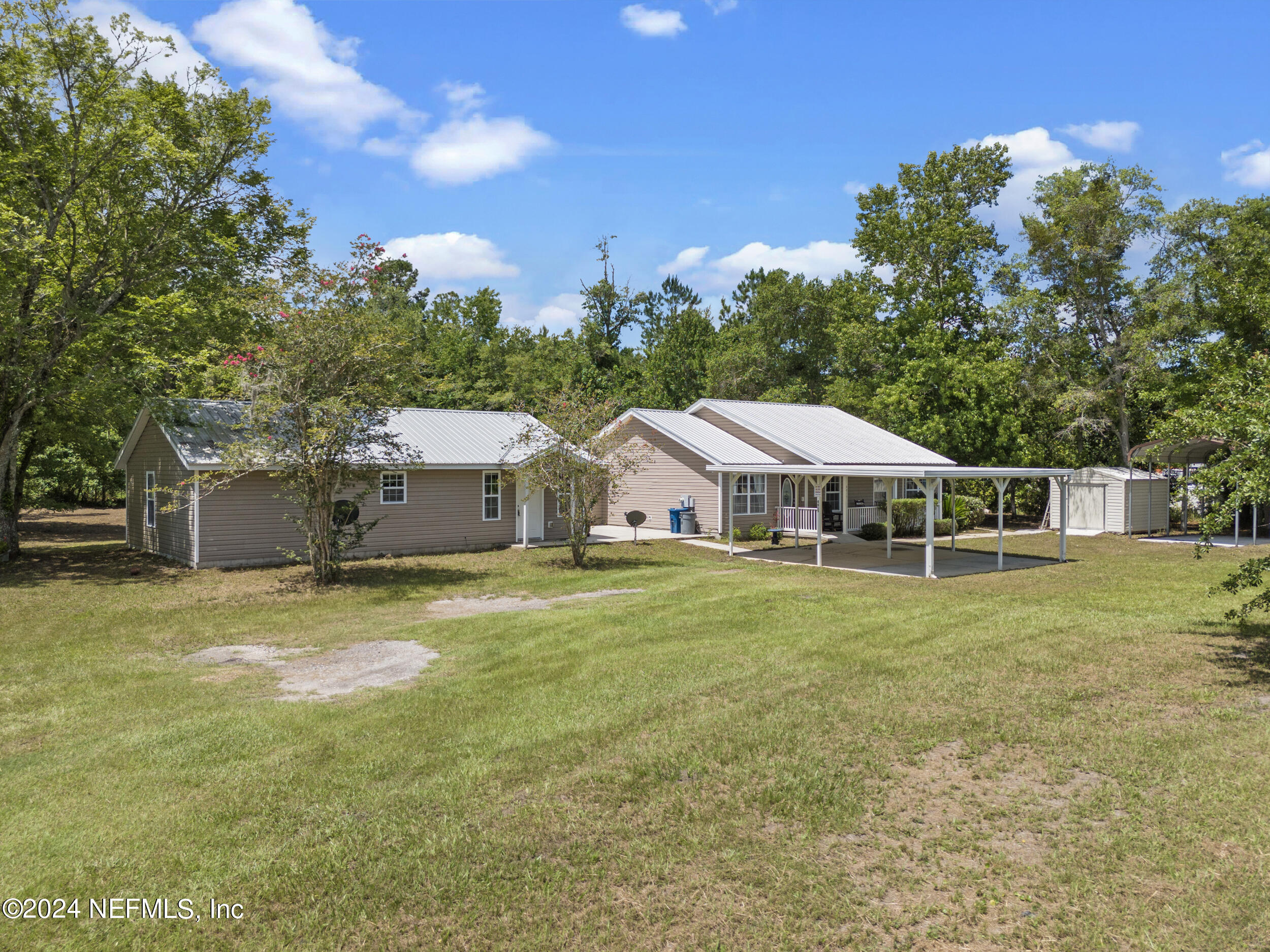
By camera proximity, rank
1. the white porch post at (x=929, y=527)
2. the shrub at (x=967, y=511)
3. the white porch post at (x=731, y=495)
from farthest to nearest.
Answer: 1. the shrub at (x=967, y=511)
2. the white porch post at (x=731, y=495)
3. the white porch post at (x=929, y=527)

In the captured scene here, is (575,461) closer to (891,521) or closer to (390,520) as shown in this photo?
(390,520)

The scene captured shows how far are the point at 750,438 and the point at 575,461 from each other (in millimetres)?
11046

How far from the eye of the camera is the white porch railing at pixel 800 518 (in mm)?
25516

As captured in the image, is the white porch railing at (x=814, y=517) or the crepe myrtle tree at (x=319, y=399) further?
the white porch railing at (x=814, y=517)

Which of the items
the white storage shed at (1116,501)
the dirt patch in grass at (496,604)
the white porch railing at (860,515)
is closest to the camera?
the dirt patch in grass at (496,604)

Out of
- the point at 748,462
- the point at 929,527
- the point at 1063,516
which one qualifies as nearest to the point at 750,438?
the point at 748,462

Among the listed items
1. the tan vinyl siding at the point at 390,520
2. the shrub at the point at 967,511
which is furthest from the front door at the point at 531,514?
the shrub at the point at 967,511

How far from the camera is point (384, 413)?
16.7 m

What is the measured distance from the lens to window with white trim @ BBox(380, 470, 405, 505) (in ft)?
66.8

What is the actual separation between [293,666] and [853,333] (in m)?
32.1
